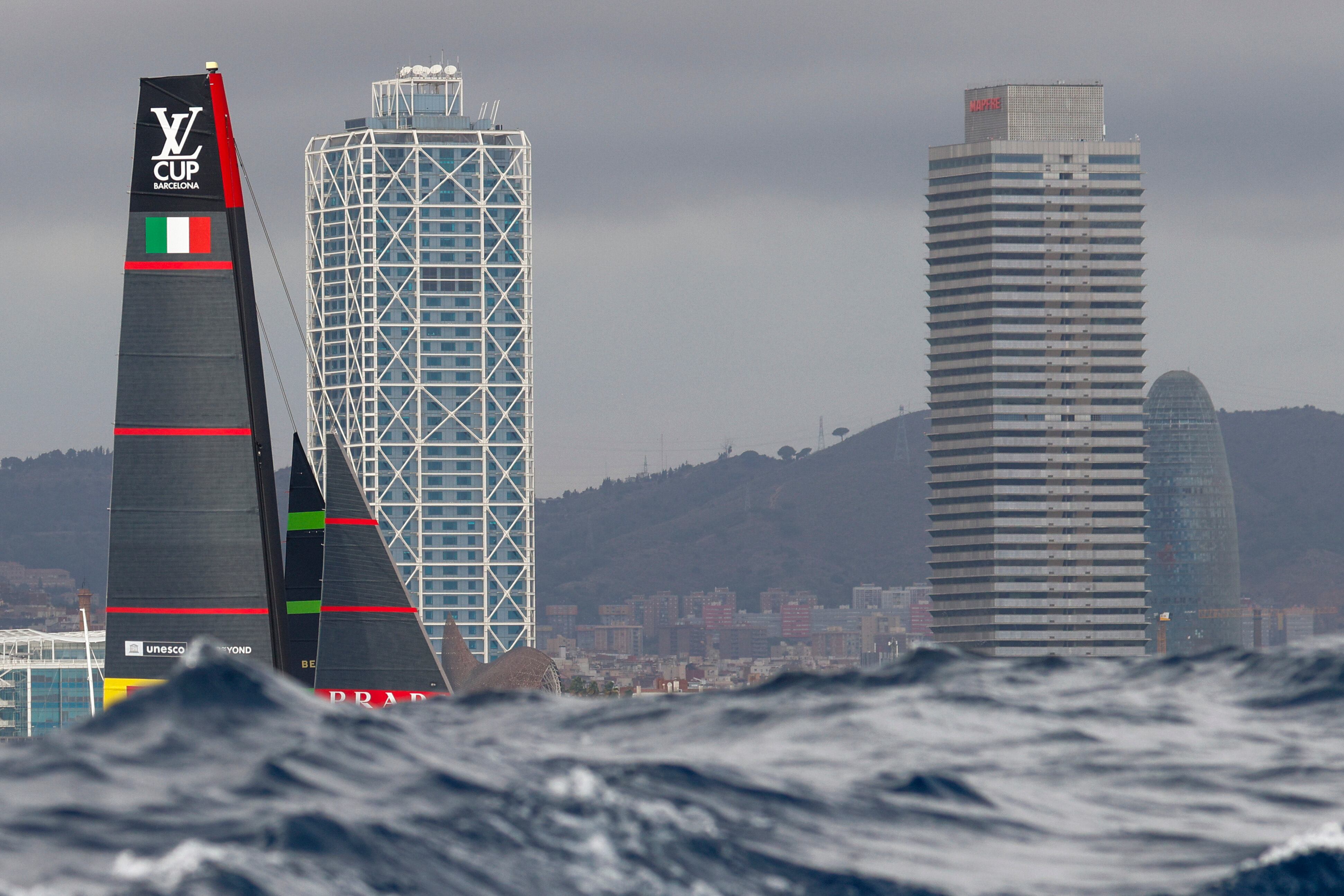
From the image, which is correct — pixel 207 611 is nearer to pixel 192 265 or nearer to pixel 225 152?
pixel 192 265

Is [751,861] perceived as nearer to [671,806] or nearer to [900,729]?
[671,806]

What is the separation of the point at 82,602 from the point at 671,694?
13652 cm

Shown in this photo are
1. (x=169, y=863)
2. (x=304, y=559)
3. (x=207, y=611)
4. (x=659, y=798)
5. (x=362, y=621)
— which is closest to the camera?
(x=169, y=863)

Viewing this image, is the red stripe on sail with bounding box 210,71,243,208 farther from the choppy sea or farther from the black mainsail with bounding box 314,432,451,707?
the choppy sea

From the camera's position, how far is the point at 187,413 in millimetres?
35469

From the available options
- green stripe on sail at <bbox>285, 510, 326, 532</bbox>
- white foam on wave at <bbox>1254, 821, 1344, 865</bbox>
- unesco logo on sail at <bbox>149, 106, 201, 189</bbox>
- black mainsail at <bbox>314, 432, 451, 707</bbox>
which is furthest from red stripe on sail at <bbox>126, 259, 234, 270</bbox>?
white foam on wave at <bbox>1254, 821, 1344, 865</bbox>

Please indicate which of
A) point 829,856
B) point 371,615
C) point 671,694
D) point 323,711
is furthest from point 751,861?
point 371,615

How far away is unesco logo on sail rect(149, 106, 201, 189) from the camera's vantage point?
35281mm

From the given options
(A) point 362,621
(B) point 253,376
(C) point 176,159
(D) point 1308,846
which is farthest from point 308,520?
(D) point 1308,846

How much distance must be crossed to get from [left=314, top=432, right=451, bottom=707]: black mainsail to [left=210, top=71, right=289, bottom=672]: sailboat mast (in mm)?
7297

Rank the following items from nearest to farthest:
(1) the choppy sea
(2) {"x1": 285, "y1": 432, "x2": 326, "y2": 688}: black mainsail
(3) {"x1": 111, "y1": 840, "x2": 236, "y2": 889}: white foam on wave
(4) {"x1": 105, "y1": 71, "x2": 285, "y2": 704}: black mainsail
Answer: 1. (3) {"x1": 111, "y1": 840, "x2": 236, "y2": 889}: white foam on wave
2. (1) the choppy sea
3. (4) {"x1": 105, "y1": 71, "x2": 285, "y2": 704}: black mainsail
4. (2) {"x1": 285, "y1": 432, "x2": 326, "y2": 688}: black mainsail

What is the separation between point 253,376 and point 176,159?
360 centimetres

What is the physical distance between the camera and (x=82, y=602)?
158m

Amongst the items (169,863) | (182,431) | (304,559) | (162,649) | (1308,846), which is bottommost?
(1308,846)
